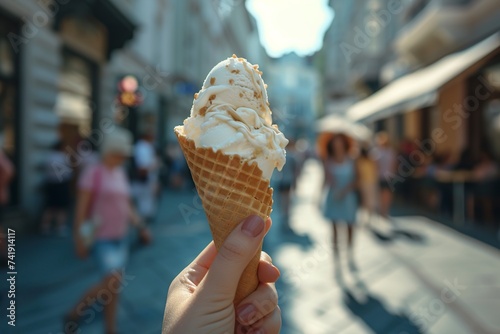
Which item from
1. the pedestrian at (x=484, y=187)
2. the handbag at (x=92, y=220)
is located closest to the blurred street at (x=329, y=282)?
the handbag at (x=92, y=220)

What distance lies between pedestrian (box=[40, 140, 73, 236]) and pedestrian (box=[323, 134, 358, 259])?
4.57 m

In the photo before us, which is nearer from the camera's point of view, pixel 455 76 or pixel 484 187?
pixel 484 187

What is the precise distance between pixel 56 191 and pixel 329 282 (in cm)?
495

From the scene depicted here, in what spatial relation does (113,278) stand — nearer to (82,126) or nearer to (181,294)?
(181,294)

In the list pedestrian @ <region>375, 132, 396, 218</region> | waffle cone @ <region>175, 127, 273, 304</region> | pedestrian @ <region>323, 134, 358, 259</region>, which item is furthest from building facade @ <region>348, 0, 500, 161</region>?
waffle cone @ <region>175, 127, 273, 304</region>

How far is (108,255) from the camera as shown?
349 centimetres

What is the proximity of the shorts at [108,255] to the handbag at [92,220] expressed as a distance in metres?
0.08

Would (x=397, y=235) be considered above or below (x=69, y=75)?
below

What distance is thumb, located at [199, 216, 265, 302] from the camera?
4.41 feet

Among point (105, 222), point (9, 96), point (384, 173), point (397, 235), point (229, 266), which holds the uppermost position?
point (9, 96)

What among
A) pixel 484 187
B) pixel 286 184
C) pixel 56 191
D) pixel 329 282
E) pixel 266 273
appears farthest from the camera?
pixel 286 184

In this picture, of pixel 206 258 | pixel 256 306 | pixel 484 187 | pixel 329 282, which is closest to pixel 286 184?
pixel 484 187

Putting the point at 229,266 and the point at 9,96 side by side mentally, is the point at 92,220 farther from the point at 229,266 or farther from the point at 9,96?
the point at 9,96

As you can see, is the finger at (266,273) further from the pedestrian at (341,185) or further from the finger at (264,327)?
the pedestrian at (341,185)
